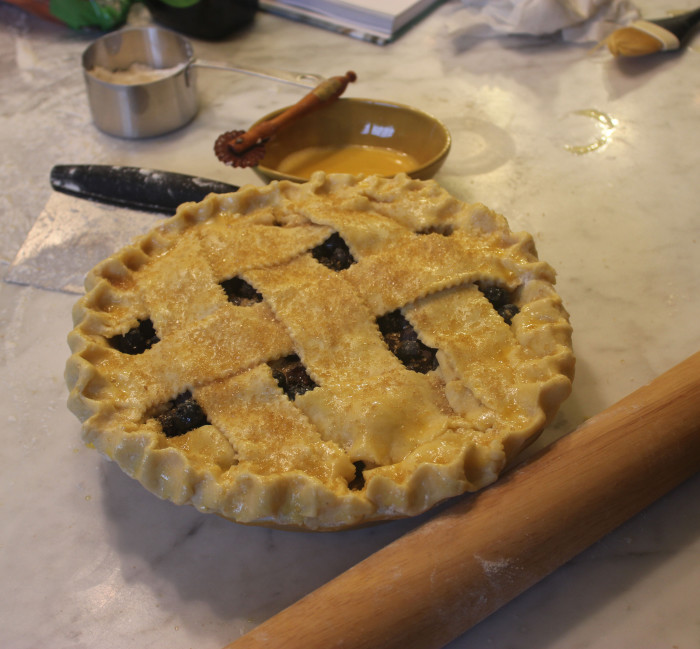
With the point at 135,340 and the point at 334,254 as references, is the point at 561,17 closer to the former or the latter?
the point at 334,254

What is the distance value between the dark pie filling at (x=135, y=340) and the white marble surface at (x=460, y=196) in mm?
271

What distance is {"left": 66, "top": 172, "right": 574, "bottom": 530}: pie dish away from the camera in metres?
1.16

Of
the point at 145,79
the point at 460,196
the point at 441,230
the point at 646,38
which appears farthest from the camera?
the point at 646,38

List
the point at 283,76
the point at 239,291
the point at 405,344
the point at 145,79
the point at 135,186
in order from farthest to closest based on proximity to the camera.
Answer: the point at 145,79 → the point at 283,76 → the point at 135,186 → the point at 239,291 → the point at 405,344

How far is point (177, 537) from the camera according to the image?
133 cm

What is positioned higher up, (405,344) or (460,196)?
(405,344)

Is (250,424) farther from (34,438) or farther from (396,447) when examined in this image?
(34,438)

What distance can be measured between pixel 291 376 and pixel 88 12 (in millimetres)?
2320

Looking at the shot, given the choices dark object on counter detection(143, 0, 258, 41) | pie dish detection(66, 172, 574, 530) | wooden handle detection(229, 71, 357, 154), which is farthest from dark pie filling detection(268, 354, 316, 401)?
dark object on counter detection(143, 0, 258, 41)

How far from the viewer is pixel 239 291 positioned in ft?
4.81

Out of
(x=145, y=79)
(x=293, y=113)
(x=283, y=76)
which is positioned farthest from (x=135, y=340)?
(x=145, y=79)

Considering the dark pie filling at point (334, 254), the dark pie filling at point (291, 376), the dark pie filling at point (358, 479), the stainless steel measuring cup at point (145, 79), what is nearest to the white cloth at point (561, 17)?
the stainless steel measuring cup at point (145, 79)

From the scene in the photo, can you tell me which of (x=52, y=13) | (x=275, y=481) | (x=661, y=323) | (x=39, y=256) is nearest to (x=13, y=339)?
(x=39, y=256)

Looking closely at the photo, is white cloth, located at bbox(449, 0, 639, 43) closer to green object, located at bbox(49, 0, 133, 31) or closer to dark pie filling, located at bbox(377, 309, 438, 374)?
green object, located at bbox(49, 0, 133, 31)
